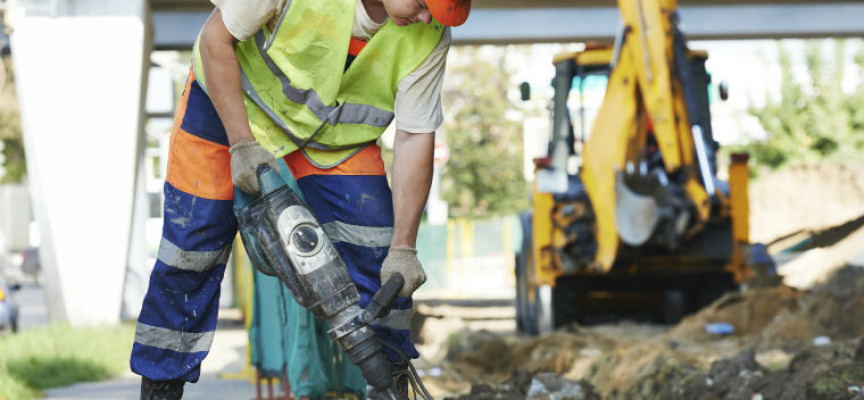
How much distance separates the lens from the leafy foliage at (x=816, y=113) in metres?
24.3

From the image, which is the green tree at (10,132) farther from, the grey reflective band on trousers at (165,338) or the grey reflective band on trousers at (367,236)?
the grey reflective band on trousers at (367,236)

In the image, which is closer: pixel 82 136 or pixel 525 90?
pixel 525 90

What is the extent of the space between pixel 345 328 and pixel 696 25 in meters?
10.4

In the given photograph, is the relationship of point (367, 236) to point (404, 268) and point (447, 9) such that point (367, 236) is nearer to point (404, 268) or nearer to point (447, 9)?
point (404, 268)

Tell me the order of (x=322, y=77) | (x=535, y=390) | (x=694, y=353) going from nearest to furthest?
(x=322, y=77), (x=535, y=390), (x=694, y=353)

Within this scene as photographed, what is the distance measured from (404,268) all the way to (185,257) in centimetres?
73

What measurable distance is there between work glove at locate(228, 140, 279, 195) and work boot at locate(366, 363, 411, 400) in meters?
0.66

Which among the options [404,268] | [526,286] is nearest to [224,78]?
[404,268]

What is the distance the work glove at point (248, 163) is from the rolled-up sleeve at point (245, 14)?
12.9 inches

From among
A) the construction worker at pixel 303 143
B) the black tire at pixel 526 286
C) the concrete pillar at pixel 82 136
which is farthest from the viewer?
the concrete pillar at pixel 82 136

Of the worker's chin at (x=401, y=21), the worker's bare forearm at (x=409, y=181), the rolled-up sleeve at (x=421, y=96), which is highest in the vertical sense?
the worker's chin at (x=401, y=21)

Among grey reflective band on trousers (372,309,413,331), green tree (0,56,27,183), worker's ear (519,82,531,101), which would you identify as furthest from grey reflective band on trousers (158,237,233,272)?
green tree (0,56,27,183)

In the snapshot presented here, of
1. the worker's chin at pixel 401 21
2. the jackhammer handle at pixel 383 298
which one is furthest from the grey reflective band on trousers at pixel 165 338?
the worker's chin at pixel 401 21

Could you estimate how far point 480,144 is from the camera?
29.1 m
